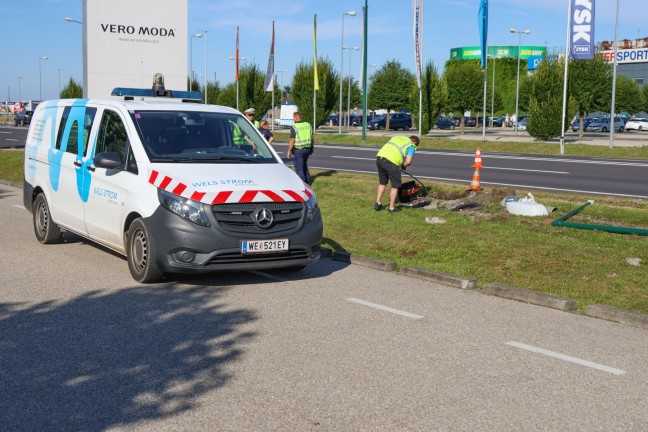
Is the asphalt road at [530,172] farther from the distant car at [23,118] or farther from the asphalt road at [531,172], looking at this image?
the distant car at [23,118]

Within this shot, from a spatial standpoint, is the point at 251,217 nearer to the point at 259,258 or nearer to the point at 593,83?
the point at 259,258

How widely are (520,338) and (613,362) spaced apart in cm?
81

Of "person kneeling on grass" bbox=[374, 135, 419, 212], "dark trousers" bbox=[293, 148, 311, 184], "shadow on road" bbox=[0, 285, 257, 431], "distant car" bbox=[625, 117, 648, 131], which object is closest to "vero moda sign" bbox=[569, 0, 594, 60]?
"dark trousers" bbox=[293, 148, 311, 184]

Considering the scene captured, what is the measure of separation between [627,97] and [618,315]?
72187 millimetres

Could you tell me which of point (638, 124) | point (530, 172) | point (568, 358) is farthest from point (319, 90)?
point (568, 358)

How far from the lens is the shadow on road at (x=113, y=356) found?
15.0 feet

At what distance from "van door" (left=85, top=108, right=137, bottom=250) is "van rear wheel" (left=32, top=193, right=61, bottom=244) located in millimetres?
1324

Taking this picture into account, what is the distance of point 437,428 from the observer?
4.32 meters

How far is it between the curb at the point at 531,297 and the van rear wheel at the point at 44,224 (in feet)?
18.6

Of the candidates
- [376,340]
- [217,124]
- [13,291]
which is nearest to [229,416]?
[376,340]

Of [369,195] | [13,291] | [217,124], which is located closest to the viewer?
[13,291]

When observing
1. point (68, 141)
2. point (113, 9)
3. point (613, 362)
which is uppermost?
point (113, 9)

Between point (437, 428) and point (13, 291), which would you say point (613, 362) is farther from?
point (13, 291)

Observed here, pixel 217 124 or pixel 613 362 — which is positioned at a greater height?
pixel 217 124
